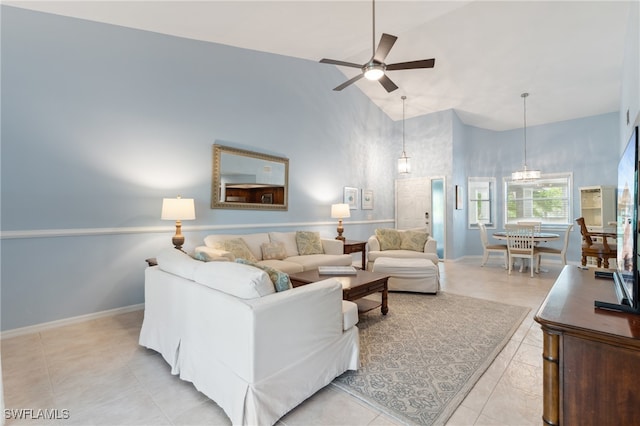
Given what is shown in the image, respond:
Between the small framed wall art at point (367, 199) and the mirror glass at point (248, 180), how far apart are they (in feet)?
7.45

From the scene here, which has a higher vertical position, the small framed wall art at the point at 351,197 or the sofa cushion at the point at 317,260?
the small framed wall art at the point at 351,197

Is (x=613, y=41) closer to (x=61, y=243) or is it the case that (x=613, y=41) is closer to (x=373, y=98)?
(x=373, y=98)

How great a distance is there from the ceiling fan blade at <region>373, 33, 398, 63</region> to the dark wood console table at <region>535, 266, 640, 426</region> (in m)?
2.53

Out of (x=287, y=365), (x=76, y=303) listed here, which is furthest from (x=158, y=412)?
(x=76, y=303)

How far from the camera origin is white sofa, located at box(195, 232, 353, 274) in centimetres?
380

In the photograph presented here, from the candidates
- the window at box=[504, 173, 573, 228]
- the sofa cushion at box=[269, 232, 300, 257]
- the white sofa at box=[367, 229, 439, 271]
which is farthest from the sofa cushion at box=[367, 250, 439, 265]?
the window at box=[504, 173, 573, 228]

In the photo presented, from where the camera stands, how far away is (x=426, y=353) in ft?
7.90

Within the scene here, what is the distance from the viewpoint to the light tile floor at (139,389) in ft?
5.49

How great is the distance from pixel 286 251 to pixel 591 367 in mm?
3797

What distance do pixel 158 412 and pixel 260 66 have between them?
4.65 m

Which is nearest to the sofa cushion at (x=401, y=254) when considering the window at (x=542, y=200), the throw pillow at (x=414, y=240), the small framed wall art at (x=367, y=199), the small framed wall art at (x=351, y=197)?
the throw pillow at (x=414, y=240)

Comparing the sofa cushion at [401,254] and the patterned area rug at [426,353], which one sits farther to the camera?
the sofa cushion at [401,254]

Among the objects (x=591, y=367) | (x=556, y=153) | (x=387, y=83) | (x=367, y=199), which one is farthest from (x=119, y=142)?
(x=556, y=153)

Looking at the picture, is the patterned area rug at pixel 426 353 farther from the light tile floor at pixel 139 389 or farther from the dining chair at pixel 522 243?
the dining chair at pixel 522 243
